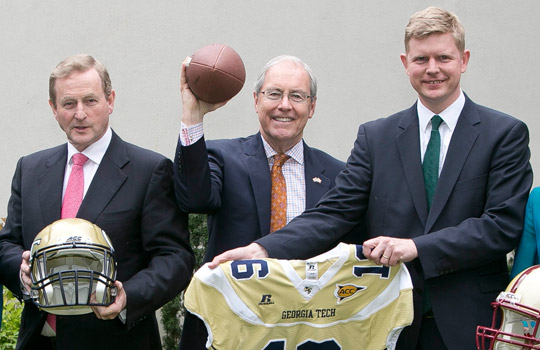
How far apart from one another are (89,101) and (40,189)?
1.78 ft

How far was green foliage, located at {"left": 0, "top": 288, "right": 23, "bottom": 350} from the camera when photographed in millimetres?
6418

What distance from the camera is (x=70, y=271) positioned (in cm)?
415

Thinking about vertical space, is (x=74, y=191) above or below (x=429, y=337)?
above

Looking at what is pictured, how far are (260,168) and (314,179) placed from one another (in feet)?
1.04

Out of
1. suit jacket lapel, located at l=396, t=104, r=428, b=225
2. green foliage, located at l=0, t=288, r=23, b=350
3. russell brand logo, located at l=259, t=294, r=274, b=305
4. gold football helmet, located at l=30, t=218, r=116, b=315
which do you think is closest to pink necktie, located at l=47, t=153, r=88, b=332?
gold football helmet, located at l=30, t=218, r=116, b=315

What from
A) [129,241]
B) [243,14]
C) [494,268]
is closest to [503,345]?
[494,268]

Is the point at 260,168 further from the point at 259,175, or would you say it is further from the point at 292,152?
the point at 292,152

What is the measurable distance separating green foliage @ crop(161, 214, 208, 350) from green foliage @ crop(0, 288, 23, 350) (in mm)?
1285

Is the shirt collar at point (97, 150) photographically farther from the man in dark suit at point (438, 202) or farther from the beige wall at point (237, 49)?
the beige wall at point (237, 49)

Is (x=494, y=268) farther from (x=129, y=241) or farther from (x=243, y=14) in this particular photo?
(x=243, y=14)

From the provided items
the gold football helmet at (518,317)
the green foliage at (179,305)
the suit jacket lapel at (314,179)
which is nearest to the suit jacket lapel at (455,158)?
the gold football helmet at (518,317)

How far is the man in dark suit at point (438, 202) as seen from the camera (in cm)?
415

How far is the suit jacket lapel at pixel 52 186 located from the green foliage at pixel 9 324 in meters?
2.12

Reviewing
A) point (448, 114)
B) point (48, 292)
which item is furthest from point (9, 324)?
point (448, 114)
